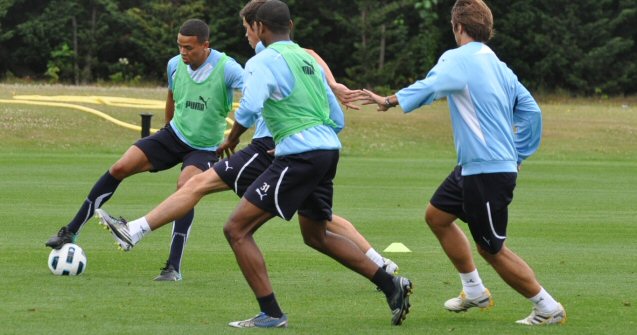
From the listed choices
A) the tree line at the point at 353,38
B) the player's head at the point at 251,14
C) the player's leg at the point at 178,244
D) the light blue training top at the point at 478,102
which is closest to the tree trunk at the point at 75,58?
the tree line at the point at 353,38

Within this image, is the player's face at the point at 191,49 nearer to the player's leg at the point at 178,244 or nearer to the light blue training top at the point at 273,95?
the player's leg at the point at 178,244

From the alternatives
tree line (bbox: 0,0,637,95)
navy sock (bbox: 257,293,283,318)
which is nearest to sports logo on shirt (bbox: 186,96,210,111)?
navy sock (bbox: 257,293,283,318)

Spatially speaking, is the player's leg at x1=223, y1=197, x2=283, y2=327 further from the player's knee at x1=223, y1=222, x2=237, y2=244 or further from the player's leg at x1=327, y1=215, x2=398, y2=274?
the player's leg at x1=327, y1=215, x2=398, y2=274

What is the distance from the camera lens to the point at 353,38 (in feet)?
224

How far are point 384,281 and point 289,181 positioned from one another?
99 cm

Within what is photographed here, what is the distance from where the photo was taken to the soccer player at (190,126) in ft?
35.2

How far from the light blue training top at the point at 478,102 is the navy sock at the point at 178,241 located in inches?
127

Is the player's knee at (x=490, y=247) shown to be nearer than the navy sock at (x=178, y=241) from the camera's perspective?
Yes

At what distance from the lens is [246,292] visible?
9.69 m

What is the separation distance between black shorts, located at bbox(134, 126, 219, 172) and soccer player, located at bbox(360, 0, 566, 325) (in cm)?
304

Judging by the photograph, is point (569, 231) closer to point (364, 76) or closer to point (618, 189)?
point (618, 189)

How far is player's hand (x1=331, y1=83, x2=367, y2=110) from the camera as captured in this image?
26.0ft

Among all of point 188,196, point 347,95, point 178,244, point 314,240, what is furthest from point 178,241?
point 347,95

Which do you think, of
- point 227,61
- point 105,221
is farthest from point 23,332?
point 227,61
